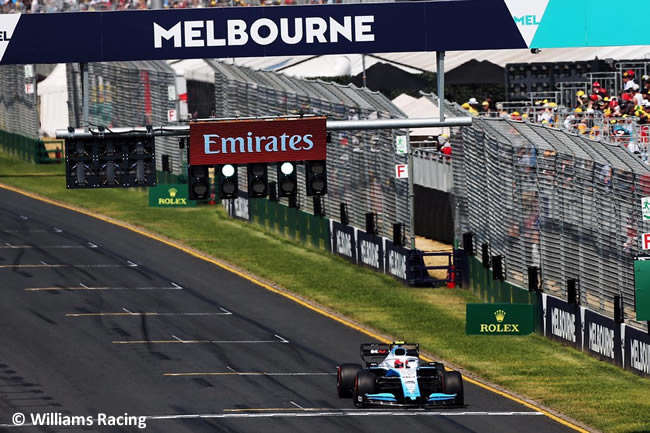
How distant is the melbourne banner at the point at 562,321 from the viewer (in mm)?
42219

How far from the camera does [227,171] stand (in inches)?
1180

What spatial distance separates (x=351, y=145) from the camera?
5675cm

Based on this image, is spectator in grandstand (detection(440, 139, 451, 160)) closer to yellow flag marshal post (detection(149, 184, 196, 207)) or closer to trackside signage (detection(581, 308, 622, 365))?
yellow flag marshal post (detection(149, 184, 196, 207))

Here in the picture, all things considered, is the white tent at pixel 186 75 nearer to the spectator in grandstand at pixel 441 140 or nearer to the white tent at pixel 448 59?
the white tent at pixel 448 59

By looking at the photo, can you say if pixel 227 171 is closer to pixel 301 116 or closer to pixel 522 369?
pixel 301 116

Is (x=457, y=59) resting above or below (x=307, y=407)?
above

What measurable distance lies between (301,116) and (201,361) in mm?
12782

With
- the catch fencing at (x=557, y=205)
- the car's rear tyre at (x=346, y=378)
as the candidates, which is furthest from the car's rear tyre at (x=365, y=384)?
the catch fencing at (x=557, y=205)

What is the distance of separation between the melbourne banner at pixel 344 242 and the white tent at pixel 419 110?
623cm

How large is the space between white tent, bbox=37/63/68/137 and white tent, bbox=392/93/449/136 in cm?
2573

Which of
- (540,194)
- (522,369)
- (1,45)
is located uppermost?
(1,45)

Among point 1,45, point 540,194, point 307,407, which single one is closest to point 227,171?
point 1,45

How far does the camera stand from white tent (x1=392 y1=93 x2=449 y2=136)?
60844mm

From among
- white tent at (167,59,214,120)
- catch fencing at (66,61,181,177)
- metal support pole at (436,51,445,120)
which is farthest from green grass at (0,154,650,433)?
metal support pole at (436,51,445,120)
